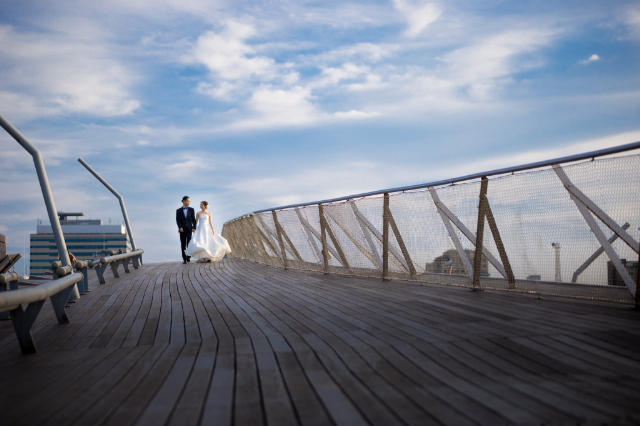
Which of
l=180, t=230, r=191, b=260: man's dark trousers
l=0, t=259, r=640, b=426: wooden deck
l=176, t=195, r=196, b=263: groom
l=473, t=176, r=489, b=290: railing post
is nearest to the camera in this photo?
l=0, t=259, r=640, b=426: wooden deck

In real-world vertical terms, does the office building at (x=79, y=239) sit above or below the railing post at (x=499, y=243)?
above

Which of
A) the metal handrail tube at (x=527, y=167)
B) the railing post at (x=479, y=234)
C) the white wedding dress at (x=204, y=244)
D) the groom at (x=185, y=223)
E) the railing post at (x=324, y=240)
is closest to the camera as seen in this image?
the metal handrail tube at (x=527, y=167)

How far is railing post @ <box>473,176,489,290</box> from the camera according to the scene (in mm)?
7035

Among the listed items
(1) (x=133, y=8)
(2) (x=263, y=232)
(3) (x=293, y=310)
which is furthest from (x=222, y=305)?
(1) (x=133, y=8)

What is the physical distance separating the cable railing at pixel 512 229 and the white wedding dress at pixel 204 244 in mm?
7539

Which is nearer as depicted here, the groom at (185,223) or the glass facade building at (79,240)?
the groom at (185,223)

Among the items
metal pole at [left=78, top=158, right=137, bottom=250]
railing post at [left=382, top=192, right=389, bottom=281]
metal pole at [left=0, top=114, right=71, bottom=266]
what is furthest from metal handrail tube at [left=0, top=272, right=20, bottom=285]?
metal pole at [left=78, top=158, right=137, bottom=250]

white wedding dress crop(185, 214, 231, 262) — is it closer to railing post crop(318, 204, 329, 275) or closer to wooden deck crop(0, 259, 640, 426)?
railing post crop(318, 204, 329, 275)

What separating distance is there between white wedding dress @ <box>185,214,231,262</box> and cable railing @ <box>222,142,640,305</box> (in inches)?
297

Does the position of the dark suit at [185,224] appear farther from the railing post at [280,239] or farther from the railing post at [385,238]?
the railing post at [385,238]

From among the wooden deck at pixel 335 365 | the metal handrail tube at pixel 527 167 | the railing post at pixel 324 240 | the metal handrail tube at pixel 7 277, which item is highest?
the metal handrail tube at pixel 527 167

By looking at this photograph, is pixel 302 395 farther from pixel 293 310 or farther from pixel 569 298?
pixel 569 298

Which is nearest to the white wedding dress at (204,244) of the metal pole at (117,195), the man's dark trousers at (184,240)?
the man's dark trousers at (184,240)

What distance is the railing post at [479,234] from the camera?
7.04m
